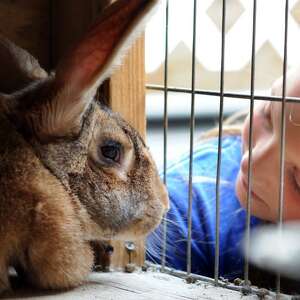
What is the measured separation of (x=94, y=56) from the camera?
4.22 feet

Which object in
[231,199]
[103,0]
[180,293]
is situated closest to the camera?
[180,293]

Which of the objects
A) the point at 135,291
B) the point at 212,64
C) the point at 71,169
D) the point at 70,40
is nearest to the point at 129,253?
the point at 135,291

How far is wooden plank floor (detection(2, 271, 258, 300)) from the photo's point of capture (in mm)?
1362

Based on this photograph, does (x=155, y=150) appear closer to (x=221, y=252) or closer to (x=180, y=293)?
(x=221, y=252)

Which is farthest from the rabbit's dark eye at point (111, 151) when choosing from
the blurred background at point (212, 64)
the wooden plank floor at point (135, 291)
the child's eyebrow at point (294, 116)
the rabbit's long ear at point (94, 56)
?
the blurred background at point (212, 64)

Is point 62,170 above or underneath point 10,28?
underneath

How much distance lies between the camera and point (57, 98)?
4.34 feet

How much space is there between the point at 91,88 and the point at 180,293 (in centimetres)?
38

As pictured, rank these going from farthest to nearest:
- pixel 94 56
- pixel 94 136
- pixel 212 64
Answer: pixel 212 64 → pixel 94 136 → pixel 94 56

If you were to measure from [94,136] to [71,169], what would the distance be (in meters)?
0.09

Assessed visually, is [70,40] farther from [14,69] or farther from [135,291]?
[135,291]

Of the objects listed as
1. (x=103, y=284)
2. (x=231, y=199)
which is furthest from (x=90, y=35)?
(x=231, y=199)

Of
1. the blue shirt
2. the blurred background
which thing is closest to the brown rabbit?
the blue shirt

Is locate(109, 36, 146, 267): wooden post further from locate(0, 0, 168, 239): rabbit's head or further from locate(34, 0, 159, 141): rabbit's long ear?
locate(34, 0, 159, 141): rabbit's long ear
